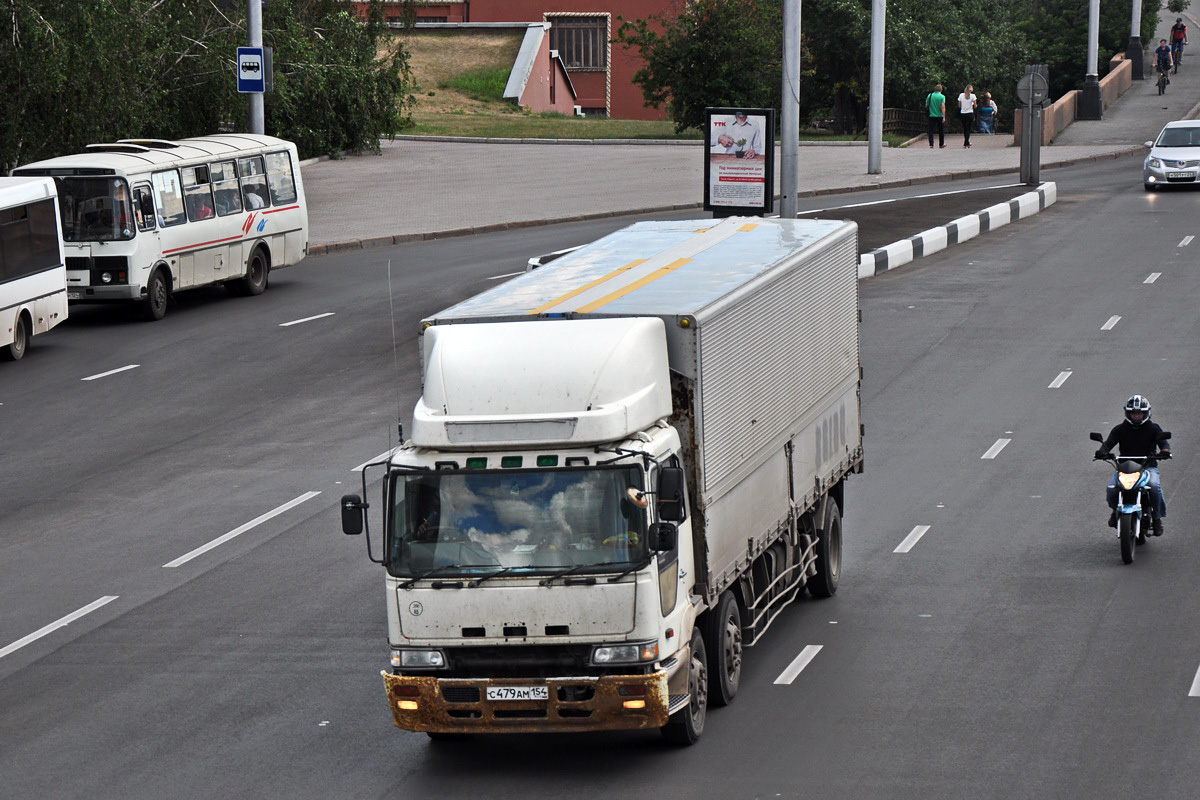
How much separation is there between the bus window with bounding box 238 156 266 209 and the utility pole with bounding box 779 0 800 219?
864cm

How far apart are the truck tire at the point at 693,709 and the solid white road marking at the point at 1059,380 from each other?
11527 mm

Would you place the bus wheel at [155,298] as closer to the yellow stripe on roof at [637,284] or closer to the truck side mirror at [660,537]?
the yellow stripe on roof at [637,284]

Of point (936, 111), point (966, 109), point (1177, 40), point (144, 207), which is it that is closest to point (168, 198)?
point (144, 207)

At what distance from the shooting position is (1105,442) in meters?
15.4

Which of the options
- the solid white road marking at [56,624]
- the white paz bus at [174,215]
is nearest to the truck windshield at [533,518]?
the solid white road marking at [56,624]

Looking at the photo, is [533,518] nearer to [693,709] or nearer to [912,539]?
[693,709]

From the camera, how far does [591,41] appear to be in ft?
244

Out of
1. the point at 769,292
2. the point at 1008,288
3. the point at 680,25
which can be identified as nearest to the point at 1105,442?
the point at 769,292

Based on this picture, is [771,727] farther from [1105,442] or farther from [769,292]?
[1105,442]

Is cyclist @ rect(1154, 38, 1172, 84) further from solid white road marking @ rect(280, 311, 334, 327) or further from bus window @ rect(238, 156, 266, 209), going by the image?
solid white road marking @ rect(280, 311, 334, 327)

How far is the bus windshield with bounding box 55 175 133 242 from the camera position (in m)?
27.0

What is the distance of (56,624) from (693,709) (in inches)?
227

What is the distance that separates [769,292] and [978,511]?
194 inches

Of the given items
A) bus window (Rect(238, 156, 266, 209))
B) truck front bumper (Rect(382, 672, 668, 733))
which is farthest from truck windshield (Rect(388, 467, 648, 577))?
bus window (Rect(238, 156, 266, 209))
